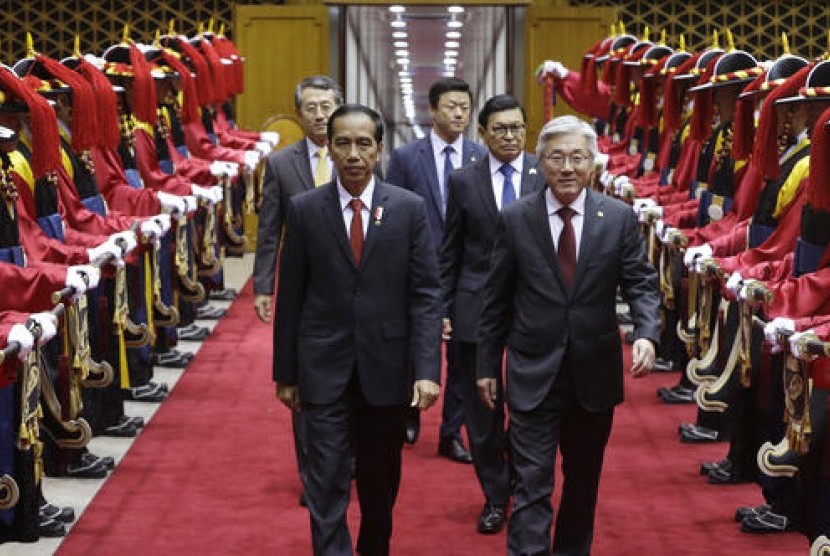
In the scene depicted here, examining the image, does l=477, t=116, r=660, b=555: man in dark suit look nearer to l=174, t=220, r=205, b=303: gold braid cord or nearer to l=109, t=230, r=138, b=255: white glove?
l=109, t=230, r=138, b=255: white glove

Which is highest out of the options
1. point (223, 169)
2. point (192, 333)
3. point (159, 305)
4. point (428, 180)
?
point (428, 180)

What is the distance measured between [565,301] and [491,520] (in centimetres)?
154

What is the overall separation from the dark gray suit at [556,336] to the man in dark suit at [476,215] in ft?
4.33

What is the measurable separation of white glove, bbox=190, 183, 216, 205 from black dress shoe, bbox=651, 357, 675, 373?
2747mm

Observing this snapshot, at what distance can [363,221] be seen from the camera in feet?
19.8

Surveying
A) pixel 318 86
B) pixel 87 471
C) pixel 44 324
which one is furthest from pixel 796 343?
pixel 87 471

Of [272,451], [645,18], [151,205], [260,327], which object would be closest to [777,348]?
[272,451]

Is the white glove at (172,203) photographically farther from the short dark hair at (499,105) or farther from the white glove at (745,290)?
the white glove at (745,290)

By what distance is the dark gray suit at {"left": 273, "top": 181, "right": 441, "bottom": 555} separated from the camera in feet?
19.5

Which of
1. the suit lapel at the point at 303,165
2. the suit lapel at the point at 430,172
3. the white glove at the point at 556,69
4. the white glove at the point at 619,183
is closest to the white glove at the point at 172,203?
the suit lapel at the point at 430,172

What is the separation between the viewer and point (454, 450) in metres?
8.47

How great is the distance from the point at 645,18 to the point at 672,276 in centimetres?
917

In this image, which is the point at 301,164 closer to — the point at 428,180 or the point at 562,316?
the point at 428,180

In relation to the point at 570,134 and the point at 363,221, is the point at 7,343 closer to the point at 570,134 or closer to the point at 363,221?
the point at 363,221
